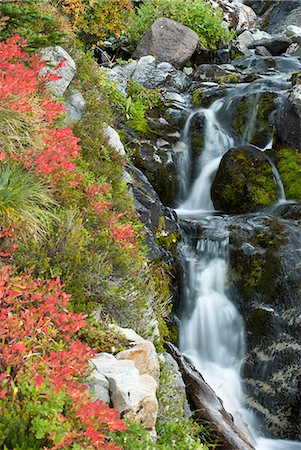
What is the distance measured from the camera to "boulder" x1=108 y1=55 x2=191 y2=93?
16.2 meters

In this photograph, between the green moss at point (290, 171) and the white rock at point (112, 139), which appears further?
the green moss at point (290, 171)

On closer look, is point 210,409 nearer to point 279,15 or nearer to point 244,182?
point 244,182

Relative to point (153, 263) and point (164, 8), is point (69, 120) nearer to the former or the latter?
point (153, 263)

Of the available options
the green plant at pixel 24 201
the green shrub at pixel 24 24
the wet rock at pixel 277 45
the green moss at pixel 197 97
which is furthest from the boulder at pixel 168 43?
the green plant at pixel 24 201

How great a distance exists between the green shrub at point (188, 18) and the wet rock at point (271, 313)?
42.5ft

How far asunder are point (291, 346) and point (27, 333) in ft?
18.0

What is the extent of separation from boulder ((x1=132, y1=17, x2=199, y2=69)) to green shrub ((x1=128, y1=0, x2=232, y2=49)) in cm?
105

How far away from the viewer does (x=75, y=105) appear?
7574 millimetres

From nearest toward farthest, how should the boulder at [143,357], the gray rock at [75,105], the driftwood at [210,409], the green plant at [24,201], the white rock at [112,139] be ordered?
the boulder at [143,357] < the green plant at [24,201] < the driftwood at [210,409] < the gray rock at [75,105] < the white rock at [112,139]

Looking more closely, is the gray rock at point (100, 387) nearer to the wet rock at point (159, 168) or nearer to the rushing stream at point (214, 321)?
the rushing stream at point (214, 321)

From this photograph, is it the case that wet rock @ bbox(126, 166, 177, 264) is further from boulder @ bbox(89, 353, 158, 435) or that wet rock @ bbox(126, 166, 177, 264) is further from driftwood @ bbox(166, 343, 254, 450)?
boulder @ bbox(89, 353, 158, 435)

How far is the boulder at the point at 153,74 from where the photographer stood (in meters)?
16.2

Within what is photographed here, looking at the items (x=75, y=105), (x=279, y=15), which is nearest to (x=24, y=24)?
(x=75, y=105)

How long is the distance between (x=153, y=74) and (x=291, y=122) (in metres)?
6.50
